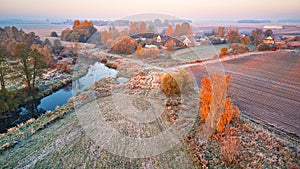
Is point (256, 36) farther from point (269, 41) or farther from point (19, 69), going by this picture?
point (19, 69)

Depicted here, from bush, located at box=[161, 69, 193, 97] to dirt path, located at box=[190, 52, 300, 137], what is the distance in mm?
3189

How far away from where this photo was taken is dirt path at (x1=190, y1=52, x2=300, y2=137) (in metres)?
9.80

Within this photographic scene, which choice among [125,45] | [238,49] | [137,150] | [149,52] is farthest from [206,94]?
[238,49]

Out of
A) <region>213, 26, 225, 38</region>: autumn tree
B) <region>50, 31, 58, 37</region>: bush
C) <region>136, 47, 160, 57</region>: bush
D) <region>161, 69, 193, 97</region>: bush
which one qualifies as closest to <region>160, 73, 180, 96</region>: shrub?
<region>161, 69, 193, 97</region>: bush

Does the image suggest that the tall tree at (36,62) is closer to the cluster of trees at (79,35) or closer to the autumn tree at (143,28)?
the autumn tree at (143,28)

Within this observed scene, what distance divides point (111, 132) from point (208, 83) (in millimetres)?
4781

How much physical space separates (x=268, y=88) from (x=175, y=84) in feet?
23.9

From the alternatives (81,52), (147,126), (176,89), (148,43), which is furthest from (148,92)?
(81,52)

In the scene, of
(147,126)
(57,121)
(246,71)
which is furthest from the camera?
(246,71)

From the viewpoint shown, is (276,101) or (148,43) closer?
(276,101)

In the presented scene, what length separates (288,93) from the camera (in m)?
13.1

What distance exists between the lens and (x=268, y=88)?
1416 centimetres

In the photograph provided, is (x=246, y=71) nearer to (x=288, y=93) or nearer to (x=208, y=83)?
(x=288, y=93)

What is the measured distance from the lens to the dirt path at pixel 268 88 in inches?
386
